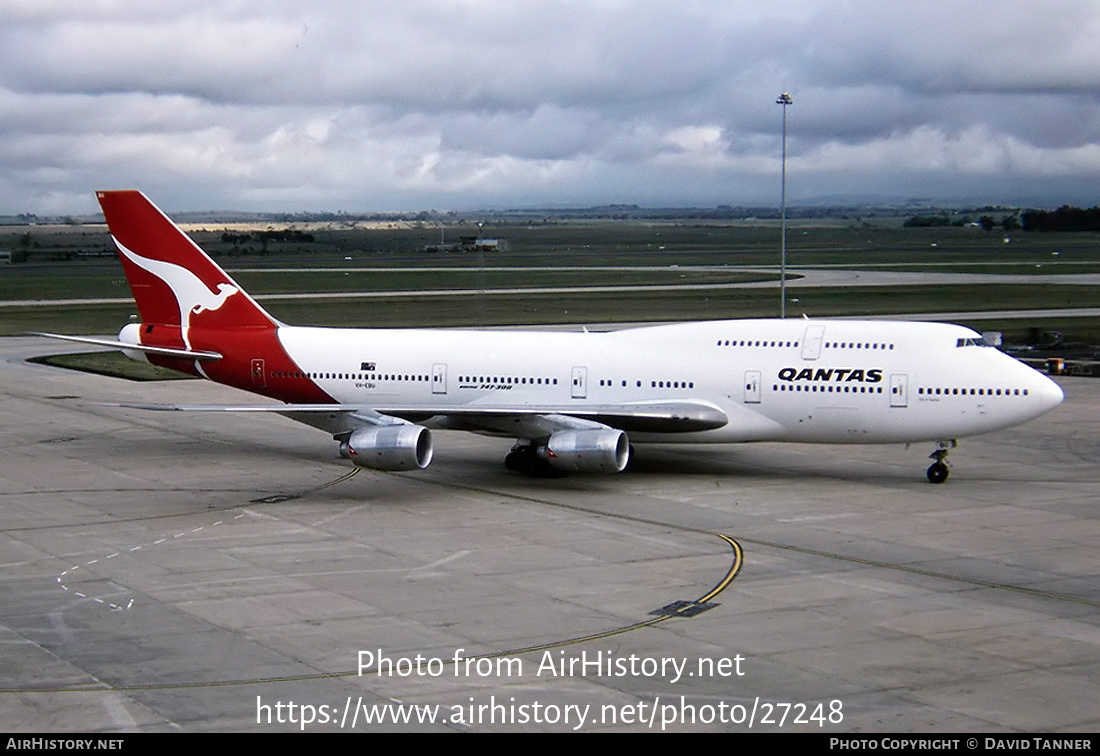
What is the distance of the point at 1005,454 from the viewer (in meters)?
37.7

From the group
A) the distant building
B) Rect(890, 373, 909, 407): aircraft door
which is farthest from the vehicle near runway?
the distant building

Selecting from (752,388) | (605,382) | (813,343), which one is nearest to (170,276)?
(605,382)

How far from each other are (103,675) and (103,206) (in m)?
23.6

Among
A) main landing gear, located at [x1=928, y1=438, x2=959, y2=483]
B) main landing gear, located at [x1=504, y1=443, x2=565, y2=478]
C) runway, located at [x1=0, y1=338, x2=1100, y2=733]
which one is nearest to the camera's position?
runway, located at [x1=0, y1=338, x2=1100, y2=733]

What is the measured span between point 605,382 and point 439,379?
466cm

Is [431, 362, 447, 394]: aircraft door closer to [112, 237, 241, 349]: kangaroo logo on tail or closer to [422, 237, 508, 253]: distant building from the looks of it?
[112, 237, 241, 349]: kangaroo logo on tail

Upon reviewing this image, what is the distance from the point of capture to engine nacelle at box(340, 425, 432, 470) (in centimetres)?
3064

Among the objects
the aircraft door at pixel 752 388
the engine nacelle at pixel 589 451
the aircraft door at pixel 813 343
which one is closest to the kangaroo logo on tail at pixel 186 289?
the engine nacelle at pixel 589 451

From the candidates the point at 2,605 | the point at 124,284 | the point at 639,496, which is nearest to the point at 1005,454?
the point at 639,496

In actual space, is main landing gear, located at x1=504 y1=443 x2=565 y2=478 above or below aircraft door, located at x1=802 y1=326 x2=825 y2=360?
below

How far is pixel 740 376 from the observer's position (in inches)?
1319

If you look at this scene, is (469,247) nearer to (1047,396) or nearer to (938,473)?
(938,473)

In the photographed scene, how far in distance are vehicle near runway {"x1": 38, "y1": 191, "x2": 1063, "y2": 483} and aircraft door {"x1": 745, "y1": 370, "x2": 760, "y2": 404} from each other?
36mm

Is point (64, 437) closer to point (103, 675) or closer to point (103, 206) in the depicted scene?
point (103, 206)
